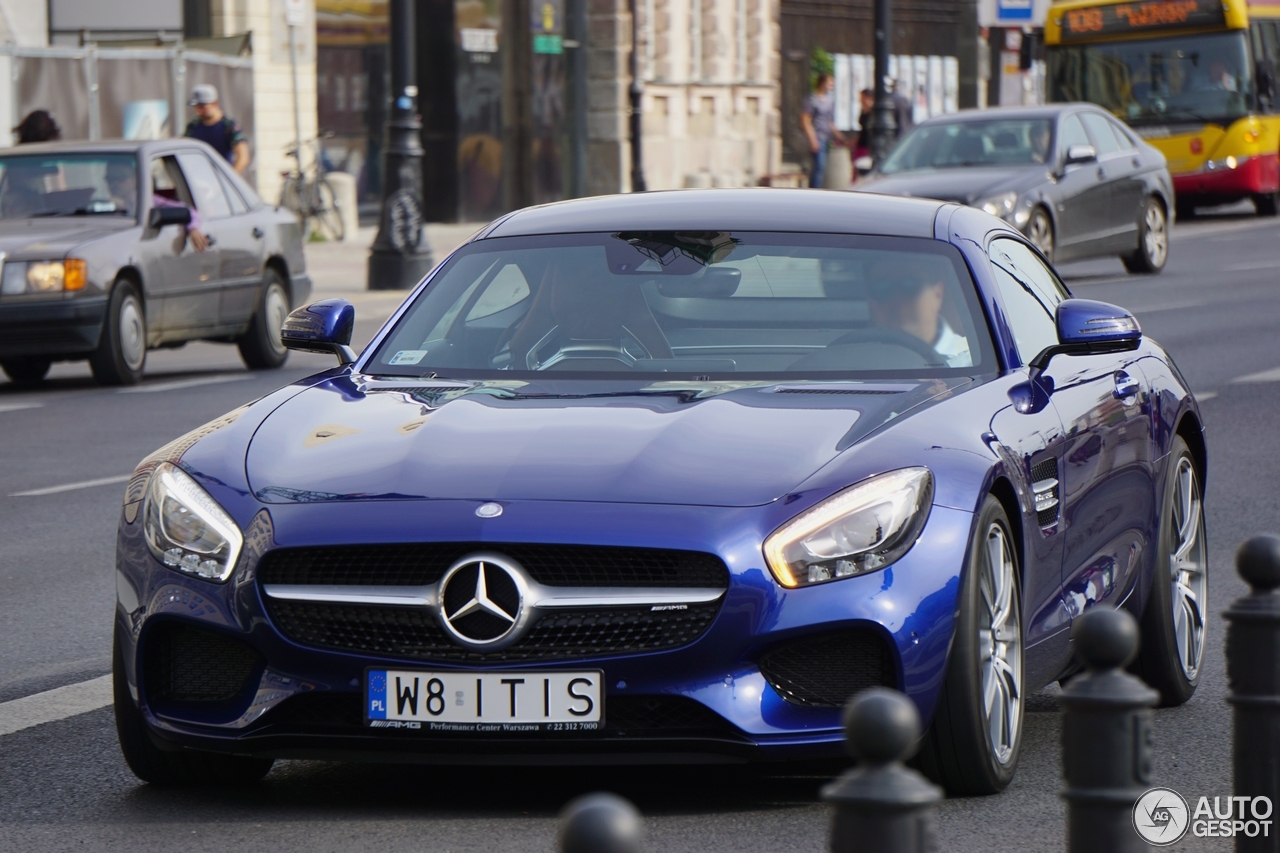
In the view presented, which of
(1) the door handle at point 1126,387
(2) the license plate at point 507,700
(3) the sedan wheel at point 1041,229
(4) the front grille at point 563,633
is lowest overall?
(3) the sedan wheel at point 1041,229

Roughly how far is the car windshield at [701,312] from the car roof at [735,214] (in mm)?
41

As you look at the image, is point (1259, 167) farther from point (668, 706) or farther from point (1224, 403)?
point (668, 706)

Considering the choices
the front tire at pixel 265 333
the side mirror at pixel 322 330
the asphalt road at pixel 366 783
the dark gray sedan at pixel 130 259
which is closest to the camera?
the asphalt road at pixel 366 783

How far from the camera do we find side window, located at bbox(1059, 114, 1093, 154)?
22.4 m

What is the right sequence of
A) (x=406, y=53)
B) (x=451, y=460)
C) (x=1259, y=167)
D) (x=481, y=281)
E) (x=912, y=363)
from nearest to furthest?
(x=451, y=460) < (x=912, y=363) < (x=481, y=281) < (x=406, y=53) < (x=1259, y=167)

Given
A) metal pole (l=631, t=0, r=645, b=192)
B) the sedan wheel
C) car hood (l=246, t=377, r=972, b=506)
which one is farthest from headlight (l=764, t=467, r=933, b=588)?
metal pole (l=631, t=0, r=645, b=192)

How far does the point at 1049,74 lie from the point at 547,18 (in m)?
7.40

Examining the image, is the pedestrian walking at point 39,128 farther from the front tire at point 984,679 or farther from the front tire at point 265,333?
the front tire at point 984,679

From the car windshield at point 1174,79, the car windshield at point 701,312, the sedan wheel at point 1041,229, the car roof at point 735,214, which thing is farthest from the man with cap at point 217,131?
the car windshield at point 1174,79

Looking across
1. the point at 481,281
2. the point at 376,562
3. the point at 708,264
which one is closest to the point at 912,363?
the point at 708,264

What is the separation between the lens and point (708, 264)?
238 inches

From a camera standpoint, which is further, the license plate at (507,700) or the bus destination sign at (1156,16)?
the bus destination sign at (1156,16)

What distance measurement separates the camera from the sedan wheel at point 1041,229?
2130 centimetres

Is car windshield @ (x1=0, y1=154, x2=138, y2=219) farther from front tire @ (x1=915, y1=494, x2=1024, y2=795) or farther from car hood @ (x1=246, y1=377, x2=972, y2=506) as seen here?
front tire @ (x1=915, y1=494, x2=1024, y2=795)
